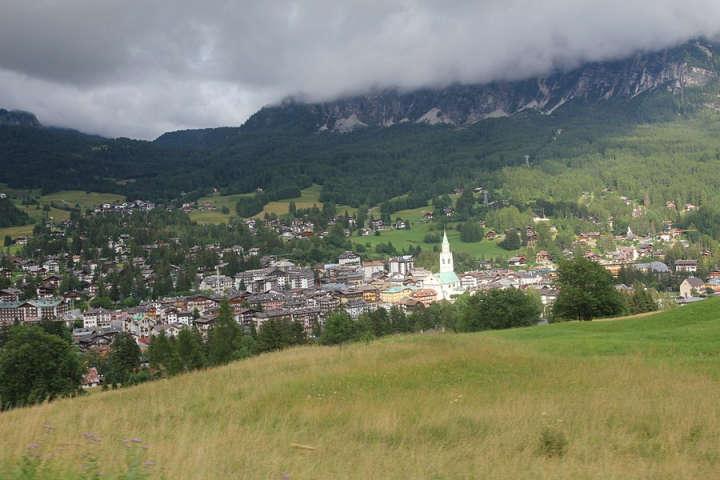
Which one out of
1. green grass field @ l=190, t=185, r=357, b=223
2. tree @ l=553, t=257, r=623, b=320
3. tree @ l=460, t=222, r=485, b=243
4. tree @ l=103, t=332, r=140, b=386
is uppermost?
green grass field @ l=190, t=185, r=357, b=223

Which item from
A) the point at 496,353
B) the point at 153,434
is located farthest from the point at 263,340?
the point at 153,434

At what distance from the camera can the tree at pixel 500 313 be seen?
4447cm

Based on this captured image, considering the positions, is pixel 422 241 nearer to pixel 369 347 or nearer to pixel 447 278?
pixel 447 278

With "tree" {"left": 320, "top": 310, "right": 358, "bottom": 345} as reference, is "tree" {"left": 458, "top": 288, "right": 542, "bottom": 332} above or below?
above

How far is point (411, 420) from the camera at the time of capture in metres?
9.80

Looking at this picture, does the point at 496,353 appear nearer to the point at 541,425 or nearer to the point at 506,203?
the point at 541,425

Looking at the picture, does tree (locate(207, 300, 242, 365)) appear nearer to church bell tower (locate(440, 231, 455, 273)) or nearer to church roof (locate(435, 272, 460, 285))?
church roof (locate(435, 272, 460, 285))

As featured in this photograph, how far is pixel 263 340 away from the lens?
165 ft

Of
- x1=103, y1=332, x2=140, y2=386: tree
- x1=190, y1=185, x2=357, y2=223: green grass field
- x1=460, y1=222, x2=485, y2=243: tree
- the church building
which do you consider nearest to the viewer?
x1=103, y1=332, x2=140, y2=386: tree

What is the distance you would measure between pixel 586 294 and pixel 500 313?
6969mm

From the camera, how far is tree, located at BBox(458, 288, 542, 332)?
4447 centimetres

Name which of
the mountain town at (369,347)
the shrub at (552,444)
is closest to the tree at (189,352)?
the mountain town at (369,347)

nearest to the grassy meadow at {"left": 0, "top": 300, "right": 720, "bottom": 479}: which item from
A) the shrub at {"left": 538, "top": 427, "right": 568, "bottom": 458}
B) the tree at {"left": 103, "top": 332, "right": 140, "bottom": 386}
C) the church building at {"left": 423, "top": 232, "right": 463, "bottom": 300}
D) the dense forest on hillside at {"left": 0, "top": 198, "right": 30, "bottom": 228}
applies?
the shrub at {"left": 538, "top": 427, "right": 568, "bottom": 458}

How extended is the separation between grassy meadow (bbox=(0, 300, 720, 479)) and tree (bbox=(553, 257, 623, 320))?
2230cm
